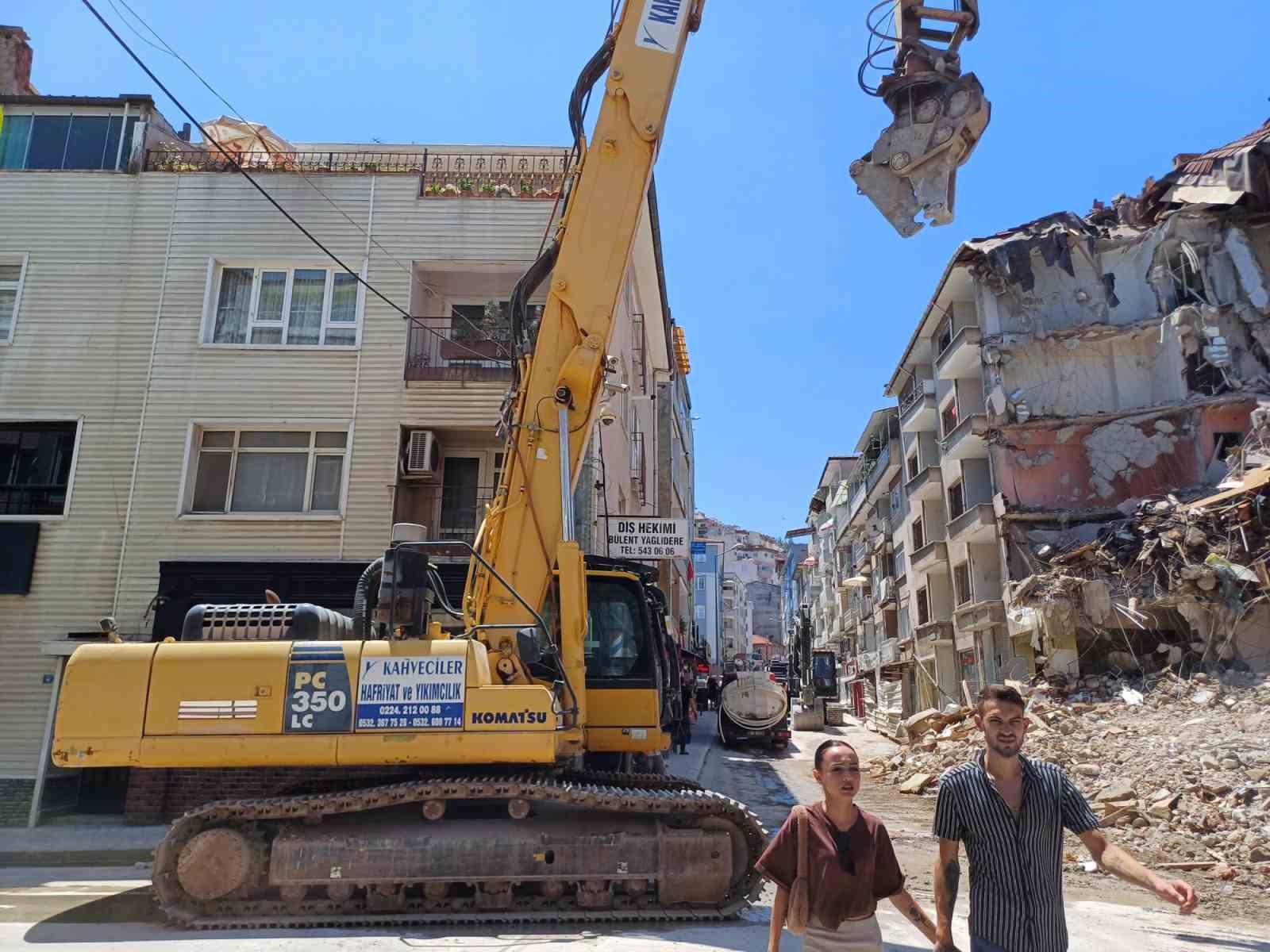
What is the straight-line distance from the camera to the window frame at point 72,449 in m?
13.2

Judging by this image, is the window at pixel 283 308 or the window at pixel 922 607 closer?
the window at pixel 283 308

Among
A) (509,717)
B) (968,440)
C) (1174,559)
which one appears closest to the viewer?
(509,717)

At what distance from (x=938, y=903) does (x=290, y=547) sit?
11.8 metres

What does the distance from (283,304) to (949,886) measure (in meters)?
14.1

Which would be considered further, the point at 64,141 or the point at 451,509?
the point at 64,141

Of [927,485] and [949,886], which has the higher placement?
[927,485]

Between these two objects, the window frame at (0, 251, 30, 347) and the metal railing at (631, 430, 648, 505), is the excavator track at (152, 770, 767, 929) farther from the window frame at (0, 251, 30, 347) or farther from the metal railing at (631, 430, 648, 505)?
the metal railing at (631, 430, 648, 505)

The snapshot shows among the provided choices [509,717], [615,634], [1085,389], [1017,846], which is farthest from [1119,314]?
[1017,846]

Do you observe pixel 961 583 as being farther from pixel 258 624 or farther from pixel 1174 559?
pixel 258 624

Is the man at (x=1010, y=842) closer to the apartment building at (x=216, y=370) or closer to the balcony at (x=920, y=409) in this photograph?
the apartment building at (x=216, y=370)

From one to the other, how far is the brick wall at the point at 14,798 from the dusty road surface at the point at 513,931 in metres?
3.74

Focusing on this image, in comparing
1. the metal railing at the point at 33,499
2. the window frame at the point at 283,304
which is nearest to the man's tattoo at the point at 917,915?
the window frame at the point at 283,304

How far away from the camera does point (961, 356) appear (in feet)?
92.0

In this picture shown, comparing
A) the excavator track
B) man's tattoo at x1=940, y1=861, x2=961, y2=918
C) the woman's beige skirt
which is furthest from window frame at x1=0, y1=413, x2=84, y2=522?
man's tattoo at x1=940, y1=861, x2=961, y2=918
